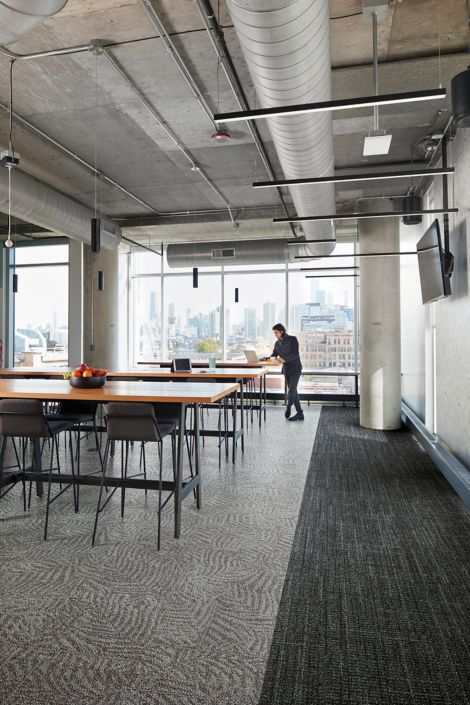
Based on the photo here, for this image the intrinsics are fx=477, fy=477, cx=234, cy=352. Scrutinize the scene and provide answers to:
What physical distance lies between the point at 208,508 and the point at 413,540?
62.2 inches

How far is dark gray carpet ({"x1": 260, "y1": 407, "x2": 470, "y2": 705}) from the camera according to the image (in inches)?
74.2

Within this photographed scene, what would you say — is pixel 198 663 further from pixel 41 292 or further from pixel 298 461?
pixel 41 292

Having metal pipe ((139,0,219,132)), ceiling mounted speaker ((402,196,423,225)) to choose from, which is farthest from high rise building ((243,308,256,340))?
metal pipe ((139,0,219,132))

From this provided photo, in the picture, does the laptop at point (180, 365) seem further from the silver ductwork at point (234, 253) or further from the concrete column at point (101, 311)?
the silver ductwork at point (234, 253)

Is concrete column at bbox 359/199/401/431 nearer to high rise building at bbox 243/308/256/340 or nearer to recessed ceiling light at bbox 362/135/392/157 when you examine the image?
recessed ceiling light at bbox 362/135/392/157

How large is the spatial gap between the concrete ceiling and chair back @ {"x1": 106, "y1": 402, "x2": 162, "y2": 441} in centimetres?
287

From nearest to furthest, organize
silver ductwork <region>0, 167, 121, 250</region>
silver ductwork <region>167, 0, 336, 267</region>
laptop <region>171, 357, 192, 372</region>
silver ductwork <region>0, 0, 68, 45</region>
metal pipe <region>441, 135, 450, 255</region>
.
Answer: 1. silver ductwork <region>167, 0, 336, 267</region>
2. silver ductwork <region>0, 0, 68, 45</region>
3. metal pipe <region>441, 135, 450, 255</region>
4. silver ductwork <region>0, 167, 121, 250</region>
5. laptop <region>171, 357, 192, 372</region>

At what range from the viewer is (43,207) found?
6.53 metres

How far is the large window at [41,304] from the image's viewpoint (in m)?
11.1

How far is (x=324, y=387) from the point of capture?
10773 millimetres

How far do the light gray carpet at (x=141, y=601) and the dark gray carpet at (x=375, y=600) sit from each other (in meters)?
0.15

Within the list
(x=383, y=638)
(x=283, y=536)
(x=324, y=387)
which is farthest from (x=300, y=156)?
(x=324, y=387)

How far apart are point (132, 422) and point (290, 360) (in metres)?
5.53

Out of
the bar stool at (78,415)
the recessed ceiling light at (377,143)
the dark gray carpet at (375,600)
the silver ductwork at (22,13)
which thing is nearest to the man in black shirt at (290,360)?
the dark gray carpet at (375,600)
